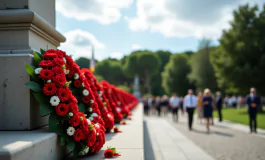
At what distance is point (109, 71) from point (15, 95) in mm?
80139

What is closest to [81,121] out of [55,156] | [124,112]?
[55,156]

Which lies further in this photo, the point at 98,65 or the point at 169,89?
the point at 98,65

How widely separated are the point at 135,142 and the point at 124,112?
4.54m

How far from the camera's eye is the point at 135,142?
3.84 meters

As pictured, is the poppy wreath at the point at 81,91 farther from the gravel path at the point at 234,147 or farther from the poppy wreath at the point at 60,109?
the gravel path at the point at 234,147

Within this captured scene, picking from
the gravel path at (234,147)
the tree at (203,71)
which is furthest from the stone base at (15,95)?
the tree at (203,71)

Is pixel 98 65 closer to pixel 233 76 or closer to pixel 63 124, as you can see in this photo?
pixel 233 76

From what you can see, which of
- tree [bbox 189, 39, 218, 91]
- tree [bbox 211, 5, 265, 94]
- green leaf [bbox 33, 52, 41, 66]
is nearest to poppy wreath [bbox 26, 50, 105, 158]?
green leaf [bbox 33, 52, 41, 66]

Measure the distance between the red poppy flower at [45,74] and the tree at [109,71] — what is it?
79540 millimetres

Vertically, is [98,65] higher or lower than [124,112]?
higher

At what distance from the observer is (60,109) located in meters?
2.80

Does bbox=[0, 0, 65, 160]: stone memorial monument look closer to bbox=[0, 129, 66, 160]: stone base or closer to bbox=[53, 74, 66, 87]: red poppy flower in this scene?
bbox=[0, 129, 66, 160]: stone base

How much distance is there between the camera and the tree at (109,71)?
82562 mm

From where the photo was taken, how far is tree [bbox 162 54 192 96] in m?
51.4
